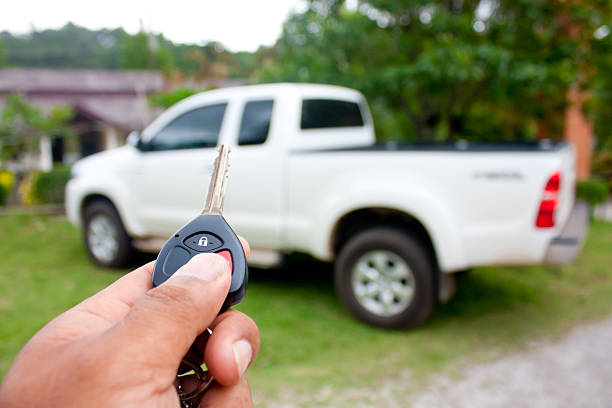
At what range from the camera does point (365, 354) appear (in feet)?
12.8

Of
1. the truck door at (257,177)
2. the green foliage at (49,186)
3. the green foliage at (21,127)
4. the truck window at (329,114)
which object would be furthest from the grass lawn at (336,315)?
the green foliage at (21,127)

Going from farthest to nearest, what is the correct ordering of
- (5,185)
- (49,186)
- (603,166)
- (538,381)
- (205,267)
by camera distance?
(603,166)
(5,185)
(49,186)
(538,381)
(205,267)

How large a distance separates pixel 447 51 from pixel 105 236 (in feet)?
16.0

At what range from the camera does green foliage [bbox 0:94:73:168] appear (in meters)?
11.6

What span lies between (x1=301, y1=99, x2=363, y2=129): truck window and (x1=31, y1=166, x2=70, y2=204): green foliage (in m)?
7.42

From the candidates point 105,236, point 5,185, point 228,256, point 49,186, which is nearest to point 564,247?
point 228,256

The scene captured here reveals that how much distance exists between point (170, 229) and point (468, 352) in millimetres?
3160

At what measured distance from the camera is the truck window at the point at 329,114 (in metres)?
5.03

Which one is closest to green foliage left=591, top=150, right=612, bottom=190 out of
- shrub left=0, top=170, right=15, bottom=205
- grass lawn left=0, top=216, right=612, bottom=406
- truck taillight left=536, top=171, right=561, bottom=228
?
grass lawn left=0, top=216, right=612, bottom=406

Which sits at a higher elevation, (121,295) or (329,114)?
(329,114)

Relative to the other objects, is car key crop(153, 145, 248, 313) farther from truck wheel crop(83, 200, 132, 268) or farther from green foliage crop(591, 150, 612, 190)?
green foliage crop(591, 150, 612, 190)

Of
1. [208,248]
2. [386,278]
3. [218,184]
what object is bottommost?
[386,278]

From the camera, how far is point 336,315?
468cm

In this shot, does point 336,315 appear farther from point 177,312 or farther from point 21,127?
point 21,127
